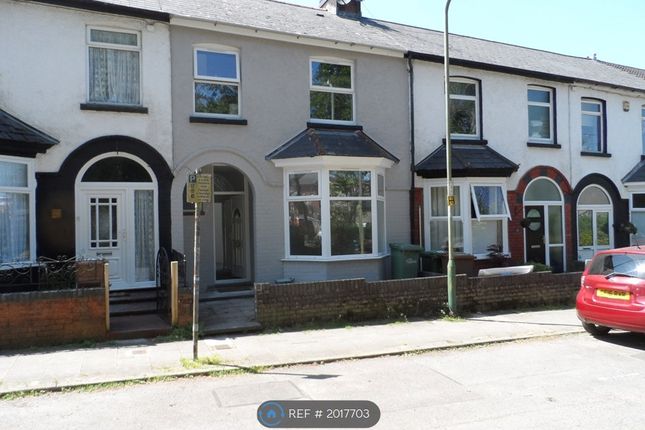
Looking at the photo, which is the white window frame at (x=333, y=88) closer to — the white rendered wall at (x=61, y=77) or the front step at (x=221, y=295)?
the white rendered wall at (x=61, y=77)

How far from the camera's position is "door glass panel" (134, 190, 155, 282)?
10758mm

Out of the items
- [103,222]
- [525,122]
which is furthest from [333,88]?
[525,122]

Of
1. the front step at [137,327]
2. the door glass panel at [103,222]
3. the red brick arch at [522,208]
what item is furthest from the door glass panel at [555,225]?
the door glass panel at [103,222]

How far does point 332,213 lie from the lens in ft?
38.2

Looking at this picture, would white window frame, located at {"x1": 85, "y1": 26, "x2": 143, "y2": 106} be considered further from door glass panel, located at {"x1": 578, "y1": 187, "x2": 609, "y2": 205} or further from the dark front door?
door glass panel, located at {"x1": 578, "y1": 187, "x2": 609, "y2": 205}

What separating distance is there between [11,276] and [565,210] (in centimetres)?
1440

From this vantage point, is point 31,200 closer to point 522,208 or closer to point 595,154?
point 522,208

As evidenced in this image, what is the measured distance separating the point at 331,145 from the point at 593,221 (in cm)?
977

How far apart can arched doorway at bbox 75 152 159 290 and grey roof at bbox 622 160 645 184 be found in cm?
1469

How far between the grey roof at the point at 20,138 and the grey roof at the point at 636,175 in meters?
16.5

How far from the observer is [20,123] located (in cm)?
962

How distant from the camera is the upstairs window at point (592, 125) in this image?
16.4m

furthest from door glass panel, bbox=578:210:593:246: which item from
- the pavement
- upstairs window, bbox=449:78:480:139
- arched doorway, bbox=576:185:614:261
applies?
the pavement

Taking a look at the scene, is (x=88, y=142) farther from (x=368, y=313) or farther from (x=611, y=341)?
(x=611, y=341)
